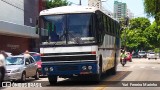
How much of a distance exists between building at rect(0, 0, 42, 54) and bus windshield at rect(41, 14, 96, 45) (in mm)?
18803

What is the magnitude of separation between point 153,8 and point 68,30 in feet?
100

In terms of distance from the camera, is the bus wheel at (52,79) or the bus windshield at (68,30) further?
the bus wheel at (52,79)

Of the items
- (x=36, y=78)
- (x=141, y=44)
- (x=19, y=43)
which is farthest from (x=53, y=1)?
(x=36, y=78)

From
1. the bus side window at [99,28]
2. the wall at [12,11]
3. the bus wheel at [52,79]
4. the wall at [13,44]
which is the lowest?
the bus wheel at [52,79]

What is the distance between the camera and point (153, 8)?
1857 inches

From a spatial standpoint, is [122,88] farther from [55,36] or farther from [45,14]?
[45,14]

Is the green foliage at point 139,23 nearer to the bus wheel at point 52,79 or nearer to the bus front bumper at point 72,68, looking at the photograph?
the bus wheel at point 52,79

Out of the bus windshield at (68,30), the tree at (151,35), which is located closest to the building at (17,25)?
the bus windshield at (68,30)

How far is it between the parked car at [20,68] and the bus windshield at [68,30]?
312 cm

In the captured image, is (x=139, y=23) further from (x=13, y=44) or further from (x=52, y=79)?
(x=52, y=79)

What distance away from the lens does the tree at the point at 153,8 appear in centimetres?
4644

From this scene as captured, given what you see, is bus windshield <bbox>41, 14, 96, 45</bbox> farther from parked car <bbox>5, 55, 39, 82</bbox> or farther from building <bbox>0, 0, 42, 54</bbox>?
building <bbox>0, 0, 42, 54</bbox>

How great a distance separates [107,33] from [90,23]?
3.89m

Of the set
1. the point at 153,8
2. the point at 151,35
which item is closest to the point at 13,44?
the point at 153,8
